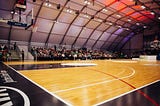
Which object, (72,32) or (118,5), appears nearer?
(118,5)

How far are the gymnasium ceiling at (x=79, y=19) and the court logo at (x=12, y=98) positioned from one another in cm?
1460

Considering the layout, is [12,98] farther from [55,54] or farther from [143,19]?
[143,19]

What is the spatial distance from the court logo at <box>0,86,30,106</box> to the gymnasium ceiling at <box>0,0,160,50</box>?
1460 cm

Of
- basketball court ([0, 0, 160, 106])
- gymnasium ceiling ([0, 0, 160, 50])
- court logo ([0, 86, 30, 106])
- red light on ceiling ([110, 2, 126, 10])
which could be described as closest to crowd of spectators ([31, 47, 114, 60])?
basketball court ([0, 0, 160, 106])

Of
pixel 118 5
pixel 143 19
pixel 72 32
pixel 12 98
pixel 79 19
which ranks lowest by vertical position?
pixel 12 98

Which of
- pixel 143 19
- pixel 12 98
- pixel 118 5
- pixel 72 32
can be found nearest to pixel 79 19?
pixel 72 32

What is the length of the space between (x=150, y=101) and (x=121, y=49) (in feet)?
118

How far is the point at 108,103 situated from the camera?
2.80 meters

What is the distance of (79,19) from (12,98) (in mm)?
20204

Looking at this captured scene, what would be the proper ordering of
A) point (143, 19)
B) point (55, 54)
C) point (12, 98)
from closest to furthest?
point (12, 98), point (55, 54), point (143, 19)

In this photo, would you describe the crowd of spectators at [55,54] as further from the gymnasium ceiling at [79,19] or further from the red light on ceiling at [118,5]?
the red light on ceiling at [118,5]

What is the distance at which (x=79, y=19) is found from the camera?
22.1 metres

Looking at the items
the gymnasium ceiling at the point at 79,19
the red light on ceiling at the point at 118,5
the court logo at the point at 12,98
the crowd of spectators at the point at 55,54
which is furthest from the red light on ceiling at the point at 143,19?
the court logo at the point at 12,98

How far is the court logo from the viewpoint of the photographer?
2685 mm
